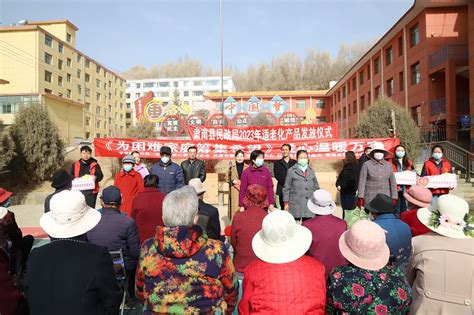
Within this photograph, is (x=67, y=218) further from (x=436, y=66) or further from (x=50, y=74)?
(x=50, y=74)

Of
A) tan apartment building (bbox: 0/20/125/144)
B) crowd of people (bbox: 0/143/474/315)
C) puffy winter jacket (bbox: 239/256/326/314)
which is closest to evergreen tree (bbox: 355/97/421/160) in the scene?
crowd of people (bbox: 0/143/474/315)

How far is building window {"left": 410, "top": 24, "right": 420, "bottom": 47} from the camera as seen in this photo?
863 inches

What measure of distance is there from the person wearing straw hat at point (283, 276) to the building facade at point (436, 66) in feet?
59.1

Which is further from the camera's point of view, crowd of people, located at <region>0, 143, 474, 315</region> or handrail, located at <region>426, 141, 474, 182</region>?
A: handrail, located at <region>426, 141, 474, 182</region>

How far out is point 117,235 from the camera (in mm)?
3092

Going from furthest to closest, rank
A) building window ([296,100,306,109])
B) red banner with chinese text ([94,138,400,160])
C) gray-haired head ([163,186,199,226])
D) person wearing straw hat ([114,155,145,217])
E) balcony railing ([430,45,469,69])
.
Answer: building window ([296,100,306,109]), balcony railing ([430,45,469,69]), red banner with chinese text ([94,138,400,160]), person wearing straw hat ([114,155,145,217]), gray-haired head ([163,186,199,226])

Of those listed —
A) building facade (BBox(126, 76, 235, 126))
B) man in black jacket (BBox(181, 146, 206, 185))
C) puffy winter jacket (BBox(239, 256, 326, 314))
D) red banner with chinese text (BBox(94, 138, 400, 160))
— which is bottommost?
puffy winter jacket (BBox(239, 256, 326, 314))

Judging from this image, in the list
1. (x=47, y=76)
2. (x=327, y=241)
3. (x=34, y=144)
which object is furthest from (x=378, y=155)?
(x=47, y=76)

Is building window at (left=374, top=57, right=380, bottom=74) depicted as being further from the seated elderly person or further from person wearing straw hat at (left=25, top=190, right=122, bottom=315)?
person wearing straw hat at (left=25, top=190, right=122, bottom=315)

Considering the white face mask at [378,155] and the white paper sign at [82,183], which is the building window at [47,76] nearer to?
the white paper sign at [82,183]

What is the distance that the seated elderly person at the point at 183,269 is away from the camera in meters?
1.85

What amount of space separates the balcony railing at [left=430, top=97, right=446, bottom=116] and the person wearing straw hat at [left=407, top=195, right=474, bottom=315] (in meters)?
20.3

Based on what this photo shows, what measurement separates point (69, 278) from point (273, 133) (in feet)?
34.8

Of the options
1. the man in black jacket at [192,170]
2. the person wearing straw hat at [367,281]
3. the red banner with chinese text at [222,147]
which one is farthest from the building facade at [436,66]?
the person wearing straw hat at [367,281]
